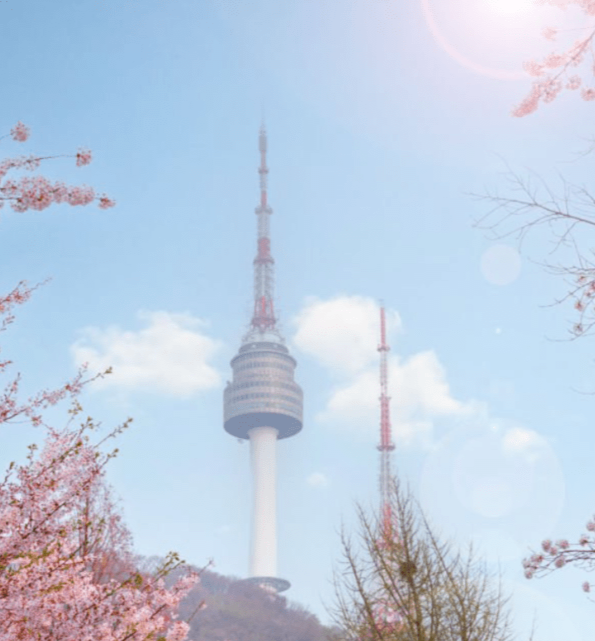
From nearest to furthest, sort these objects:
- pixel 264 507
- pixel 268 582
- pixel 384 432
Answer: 1. pixel 384 432
2. pixel 268 582
3. pixel 264 507

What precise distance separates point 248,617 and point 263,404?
35991 millimetres

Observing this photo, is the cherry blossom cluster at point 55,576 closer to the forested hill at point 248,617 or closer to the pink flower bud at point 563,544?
the pink flower bud at point 563,544

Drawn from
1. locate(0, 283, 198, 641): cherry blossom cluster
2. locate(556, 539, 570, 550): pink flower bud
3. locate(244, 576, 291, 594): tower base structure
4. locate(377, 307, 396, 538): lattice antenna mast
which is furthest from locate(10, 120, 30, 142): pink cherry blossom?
locate(244, 576, 291, 594): tower base structure

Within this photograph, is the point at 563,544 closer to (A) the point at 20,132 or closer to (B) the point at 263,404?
(A) the point at 20,132

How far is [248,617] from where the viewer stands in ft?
368

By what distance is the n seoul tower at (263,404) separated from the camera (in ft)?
454

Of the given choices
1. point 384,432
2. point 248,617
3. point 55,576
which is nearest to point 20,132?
point 55,576

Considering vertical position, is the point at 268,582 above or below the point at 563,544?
above

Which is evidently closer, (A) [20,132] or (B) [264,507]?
(A) [20,132]

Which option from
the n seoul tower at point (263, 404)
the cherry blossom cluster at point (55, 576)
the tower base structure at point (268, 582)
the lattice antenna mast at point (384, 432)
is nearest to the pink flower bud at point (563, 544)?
the cherry blossom cluster at point (55, 576)

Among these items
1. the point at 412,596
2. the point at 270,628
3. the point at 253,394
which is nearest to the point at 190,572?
the point at 412,596

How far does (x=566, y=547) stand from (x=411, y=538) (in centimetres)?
985

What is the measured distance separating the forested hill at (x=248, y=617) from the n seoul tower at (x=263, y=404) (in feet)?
26.0

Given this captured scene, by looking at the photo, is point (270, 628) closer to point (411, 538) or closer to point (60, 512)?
point (411, 538)
